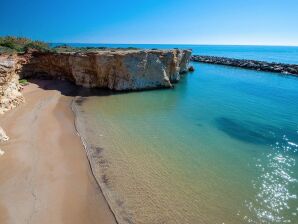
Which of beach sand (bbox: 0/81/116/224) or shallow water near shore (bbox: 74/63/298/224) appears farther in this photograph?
shallow water near shore (bbox: 74/63/298/224)

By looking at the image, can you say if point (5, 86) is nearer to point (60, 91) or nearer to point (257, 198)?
point (60, 91)

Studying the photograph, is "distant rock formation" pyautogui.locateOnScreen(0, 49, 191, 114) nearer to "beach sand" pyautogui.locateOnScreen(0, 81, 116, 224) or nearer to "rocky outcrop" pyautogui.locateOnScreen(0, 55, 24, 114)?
"rocky outcrop" pyautogui.locateOnScreen(0, 55, 24, 114)

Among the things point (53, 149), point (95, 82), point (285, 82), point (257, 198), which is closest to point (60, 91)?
point (95, 82)

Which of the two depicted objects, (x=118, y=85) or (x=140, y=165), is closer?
(x=140, y=165)

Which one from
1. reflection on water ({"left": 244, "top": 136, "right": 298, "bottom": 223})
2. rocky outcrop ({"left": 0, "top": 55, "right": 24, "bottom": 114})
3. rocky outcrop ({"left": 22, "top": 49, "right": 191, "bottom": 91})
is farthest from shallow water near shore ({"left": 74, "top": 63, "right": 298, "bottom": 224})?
rocky outcrop ({"left": 0, "top": 55, "right": 24, "bottom": 114})

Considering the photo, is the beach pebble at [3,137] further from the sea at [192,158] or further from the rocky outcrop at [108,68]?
the rocky outcrop at [108,68]

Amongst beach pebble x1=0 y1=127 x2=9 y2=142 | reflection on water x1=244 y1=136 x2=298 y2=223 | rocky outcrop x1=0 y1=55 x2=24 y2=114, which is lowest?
reflection on water x1=244 y1=136 x2=298 y2=223

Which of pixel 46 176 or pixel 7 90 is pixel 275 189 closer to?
pixel 46 176
